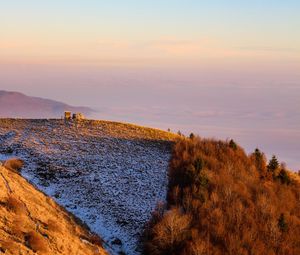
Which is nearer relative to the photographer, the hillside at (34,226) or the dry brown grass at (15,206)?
the hillside at (34,226)

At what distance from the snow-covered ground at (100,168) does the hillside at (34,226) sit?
Answer: 307cm

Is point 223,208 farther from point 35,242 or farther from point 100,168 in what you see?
point 35,242

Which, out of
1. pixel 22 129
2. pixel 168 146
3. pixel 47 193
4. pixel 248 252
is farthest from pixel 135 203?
pixel 22 129

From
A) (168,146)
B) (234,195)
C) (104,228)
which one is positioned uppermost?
(168,146)

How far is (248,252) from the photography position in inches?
1571

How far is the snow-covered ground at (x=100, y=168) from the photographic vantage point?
141 feet

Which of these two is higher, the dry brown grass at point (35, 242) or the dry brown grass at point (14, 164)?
the dry brown grass at point (14, 164)

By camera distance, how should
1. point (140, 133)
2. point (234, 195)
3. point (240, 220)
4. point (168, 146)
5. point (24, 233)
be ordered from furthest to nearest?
1. point (140, 133)
2. point (168, 146)
3. point (234, 195)
4. point (240, 220)
5. point (24, 233)

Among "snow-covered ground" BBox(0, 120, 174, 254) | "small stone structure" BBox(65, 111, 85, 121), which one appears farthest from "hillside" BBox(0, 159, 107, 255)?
→ "small stone structure" BBox(65, 111, 85, 121)

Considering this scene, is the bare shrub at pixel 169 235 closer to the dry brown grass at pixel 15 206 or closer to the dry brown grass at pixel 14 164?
the dry brown grass at pixel 15 206

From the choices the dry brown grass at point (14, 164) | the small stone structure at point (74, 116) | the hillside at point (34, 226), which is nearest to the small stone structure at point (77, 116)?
the small stone structure at point (74, 116)

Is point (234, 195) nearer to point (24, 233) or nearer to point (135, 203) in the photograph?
point (135, 203)

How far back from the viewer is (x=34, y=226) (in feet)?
109

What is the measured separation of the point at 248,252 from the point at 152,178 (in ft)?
50.2
